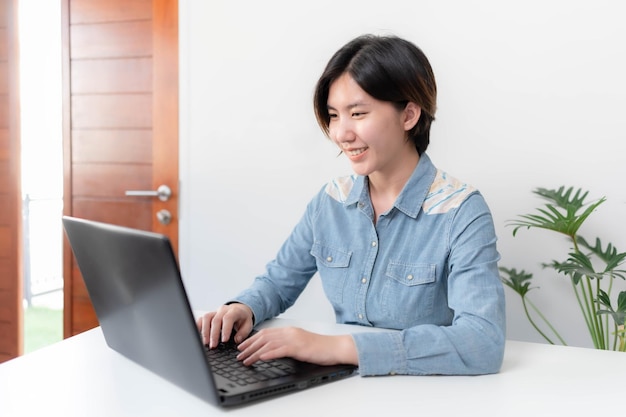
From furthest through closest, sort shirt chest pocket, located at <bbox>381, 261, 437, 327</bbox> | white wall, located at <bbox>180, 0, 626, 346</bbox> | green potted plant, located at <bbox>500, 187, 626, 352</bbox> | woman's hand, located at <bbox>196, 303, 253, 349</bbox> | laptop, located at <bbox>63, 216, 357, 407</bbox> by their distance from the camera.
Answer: white wall, located at <bbox>180, 0, 626, 346</bbox> → green potted plant, located at <bbox>500, 187, 626, 352</bbox> → shirt chest pocket, located at <bbox>381, 261, 437, 327</bbox> → woman's hand, located at <bbox>196, 303, 253, 349</bbox> → laptop, located at <bbox>63, 216, 357, 407</bbox>

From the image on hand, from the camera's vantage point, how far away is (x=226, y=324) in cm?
131

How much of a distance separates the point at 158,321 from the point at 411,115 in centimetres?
82

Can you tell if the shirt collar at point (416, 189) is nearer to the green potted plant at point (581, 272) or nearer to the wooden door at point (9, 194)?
the green potted plant at point (581, 272)

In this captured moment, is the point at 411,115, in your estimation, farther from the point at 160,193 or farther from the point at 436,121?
the point at 160,193

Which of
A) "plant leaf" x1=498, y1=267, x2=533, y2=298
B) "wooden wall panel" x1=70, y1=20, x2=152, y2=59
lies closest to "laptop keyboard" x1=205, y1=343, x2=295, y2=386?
"plant leaf" x1=498, y1=267, x2=533, y2=298

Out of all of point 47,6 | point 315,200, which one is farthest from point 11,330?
point 315,200

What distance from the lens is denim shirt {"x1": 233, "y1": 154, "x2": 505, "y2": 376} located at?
44.4 inches

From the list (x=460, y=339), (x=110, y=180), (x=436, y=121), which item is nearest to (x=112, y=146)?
(x=110, y=180)

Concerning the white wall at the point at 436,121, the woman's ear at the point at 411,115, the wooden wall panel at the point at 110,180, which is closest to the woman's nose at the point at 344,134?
the woman's ear at the point at 411,115

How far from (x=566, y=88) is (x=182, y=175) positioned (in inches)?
59.9

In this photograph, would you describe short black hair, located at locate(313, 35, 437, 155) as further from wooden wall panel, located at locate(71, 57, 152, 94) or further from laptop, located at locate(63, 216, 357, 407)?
wooden wall panel, located at locate(71, 57, 152, 94)

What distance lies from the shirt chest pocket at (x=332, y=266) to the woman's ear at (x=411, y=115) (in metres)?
0.33

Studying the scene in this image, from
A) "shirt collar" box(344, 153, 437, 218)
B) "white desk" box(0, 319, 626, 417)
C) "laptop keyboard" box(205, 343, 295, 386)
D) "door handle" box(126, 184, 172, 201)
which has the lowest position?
"white desk" box(0, 319, 626, 417)

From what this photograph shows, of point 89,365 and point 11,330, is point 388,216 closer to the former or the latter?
point 89,365
